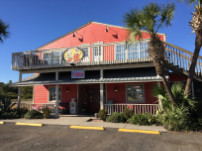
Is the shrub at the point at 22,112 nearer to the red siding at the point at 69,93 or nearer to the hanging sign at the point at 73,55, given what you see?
the red siding at the point at 69,93

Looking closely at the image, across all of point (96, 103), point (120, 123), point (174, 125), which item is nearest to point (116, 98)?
point (96, 103)

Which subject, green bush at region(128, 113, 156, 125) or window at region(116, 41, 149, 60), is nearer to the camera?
green bush at region(128, 113, 156, 125)

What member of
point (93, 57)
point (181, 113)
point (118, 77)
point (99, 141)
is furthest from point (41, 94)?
point (181, 113)

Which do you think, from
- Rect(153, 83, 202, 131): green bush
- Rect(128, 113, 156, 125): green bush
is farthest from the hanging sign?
Rect(153, 83, 202, 131): green bush

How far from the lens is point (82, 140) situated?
17.8ft

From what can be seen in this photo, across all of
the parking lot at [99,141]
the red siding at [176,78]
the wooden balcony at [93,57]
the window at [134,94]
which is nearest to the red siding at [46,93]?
the wooden balcony at [93,57]

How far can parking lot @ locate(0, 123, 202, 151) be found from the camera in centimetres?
466

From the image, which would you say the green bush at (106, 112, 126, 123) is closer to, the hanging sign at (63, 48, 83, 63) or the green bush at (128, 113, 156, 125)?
the green bush at (128, 113, 156, 125)

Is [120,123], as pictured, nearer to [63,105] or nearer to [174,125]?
[174,125]

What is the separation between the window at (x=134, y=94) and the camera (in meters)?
10.9

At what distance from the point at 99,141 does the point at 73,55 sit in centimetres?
645

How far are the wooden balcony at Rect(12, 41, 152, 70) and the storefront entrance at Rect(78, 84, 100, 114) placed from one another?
319 centimetres

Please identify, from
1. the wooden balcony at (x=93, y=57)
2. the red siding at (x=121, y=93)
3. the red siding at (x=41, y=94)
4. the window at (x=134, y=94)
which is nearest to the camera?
the wooden balcony at (x=93, y=57)

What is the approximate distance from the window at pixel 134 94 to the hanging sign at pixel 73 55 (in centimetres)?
429
